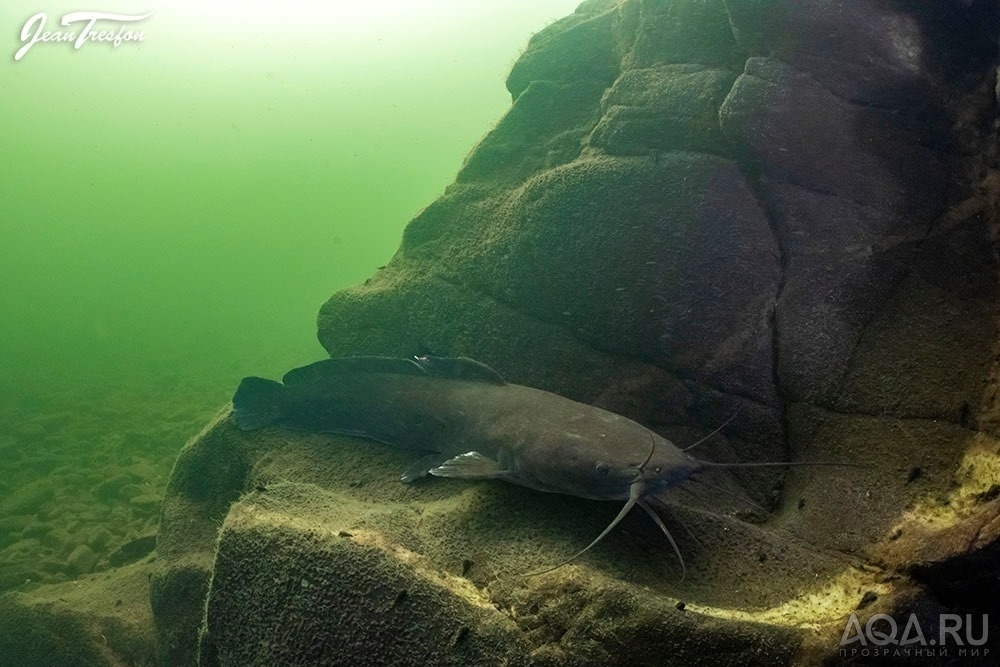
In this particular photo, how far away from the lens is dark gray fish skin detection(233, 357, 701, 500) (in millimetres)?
2488

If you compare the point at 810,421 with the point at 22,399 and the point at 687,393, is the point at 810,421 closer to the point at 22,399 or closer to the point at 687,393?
the point at 687,393

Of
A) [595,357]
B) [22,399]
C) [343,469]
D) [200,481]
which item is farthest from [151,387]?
[595,357]

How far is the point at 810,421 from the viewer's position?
3.03 m

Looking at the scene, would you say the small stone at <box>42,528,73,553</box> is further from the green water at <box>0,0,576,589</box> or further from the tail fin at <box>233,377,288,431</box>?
the tail fin at <box>233,377,288,431</box>

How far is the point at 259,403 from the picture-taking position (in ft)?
12.3

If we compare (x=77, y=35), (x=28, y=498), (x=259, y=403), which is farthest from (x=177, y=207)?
(x=259, y=403)

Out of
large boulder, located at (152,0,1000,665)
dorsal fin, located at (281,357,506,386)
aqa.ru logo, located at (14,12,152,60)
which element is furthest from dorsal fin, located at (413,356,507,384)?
aqa.ru logo, located at (14,12,152,60)

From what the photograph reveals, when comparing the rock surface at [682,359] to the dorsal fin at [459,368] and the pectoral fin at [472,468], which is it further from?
the dorsal fin at [459,368]

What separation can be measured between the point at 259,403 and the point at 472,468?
1.73 m

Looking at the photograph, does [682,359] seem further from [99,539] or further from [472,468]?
[99,539]

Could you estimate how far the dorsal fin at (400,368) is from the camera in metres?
3.45

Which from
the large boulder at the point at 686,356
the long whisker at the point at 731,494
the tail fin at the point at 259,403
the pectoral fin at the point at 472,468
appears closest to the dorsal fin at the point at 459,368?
the large boulder at the point at 686,356

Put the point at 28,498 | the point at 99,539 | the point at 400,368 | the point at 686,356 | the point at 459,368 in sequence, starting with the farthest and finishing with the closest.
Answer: the point at 28,498, the point at 99,539, the point at 400,368, the point at 459,368, the point at 686,356

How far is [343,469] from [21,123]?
51.1 meters
